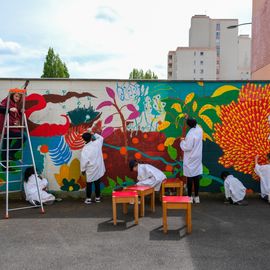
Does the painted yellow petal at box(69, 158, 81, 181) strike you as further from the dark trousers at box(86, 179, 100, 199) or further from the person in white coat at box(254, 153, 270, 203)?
the person in white coat at box(254, 153, 270, 203)

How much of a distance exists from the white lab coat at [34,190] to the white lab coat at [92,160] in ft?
2.89

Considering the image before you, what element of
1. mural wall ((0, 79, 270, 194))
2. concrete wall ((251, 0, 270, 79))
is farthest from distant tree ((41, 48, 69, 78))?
mural wall ((0, 79, 270, 194))

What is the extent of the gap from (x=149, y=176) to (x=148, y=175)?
0.03 m

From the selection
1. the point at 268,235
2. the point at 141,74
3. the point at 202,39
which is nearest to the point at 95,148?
the point at 268,235

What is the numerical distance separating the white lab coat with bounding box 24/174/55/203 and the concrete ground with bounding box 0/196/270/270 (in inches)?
15.5

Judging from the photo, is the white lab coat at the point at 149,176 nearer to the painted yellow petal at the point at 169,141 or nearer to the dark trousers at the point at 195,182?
the dark trousers at the point at 195,182

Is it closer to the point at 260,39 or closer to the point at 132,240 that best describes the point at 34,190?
the point at 132,240

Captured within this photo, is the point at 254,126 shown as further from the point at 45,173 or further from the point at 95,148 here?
the point at 45,173

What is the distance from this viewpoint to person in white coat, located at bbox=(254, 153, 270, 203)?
7.80 metres

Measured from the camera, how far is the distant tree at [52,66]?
125ft

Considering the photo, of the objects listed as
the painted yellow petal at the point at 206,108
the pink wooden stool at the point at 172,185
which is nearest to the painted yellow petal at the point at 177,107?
the painted yellow petal at the point at 206,108

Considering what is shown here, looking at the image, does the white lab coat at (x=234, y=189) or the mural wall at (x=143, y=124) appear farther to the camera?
the mural wall at (x=143, y=124)

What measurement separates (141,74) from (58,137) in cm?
5449

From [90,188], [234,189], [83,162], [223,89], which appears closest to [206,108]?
[223,89]
